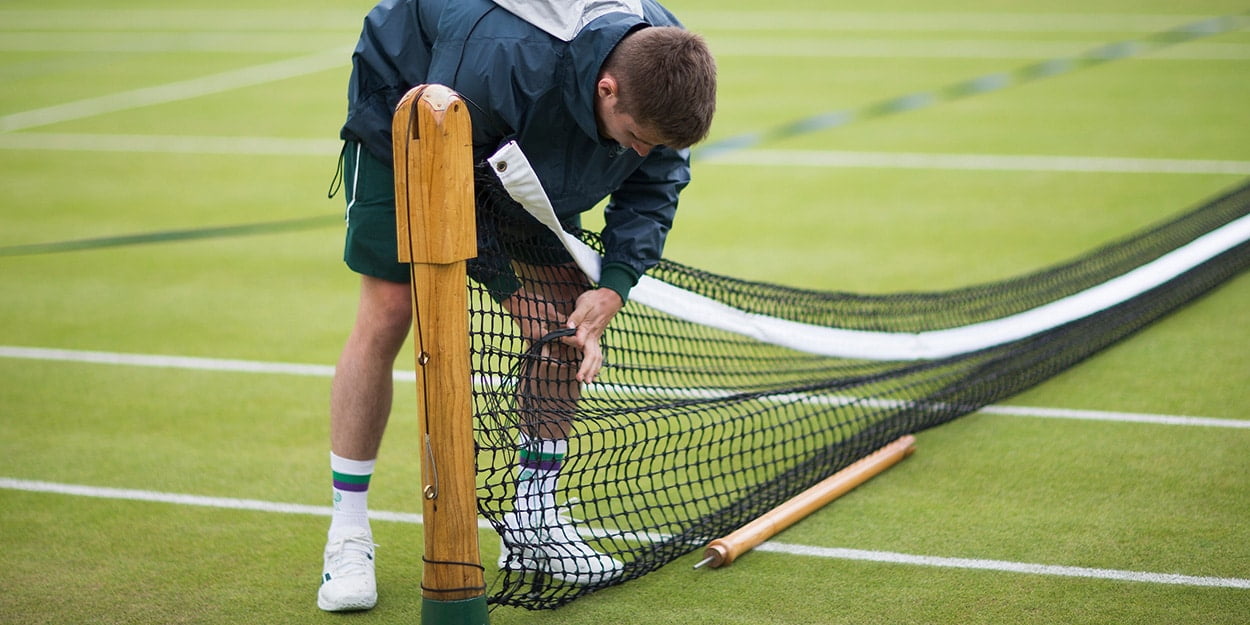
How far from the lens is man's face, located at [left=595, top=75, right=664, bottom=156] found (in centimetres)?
312

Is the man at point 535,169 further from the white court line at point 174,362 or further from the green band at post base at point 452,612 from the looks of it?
the white court line at point 174,362

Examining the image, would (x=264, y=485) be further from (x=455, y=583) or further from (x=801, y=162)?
(x=801, y=162)

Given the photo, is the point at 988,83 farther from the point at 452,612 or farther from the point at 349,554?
the point at 452,612

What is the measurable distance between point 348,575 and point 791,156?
7437mm

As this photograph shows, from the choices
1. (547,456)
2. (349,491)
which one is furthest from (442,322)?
(349,491)

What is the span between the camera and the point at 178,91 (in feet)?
47.1

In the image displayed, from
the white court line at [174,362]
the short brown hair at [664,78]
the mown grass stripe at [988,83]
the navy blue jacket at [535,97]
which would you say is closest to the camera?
the short brown hair at [664,78]

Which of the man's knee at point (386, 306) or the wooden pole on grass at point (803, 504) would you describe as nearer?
the man's knee at point (386, 306)

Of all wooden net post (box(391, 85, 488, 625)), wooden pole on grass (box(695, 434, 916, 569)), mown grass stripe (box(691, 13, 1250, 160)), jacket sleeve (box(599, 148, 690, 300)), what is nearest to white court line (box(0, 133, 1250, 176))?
mown grass stripe (box(691, 13, 1250, 160))

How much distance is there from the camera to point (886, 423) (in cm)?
481

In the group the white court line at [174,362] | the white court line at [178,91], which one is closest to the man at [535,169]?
the white court line at [174,362]

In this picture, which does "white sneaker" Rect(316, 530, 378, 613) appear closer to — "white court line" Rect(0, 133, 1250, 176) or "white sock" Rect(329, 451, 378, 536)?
"white sock" Rect(329, 451, 378, 536)

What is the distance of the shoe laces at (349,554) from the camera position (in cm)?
361

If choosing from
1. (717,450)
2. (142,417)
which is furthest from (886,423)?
(142,417)
